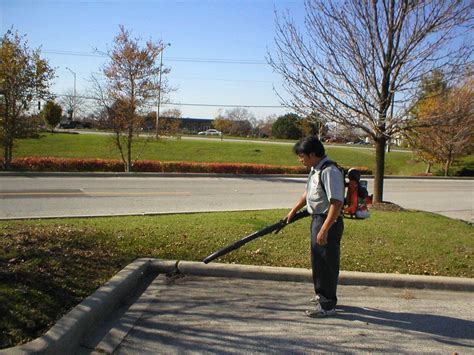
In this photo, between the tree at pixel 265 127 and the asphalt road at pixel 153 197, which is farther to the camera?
the tree at pixel 265 127

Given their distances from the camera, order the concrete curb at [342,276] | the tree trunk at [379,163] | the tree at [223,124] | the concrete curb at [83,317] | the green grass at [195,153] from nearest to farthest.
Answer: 1. the concrete curb at [83,317]
2. the concrete curb at [342,276]
3. the tree trunk at [379,163]
4. the green grass at [195,153]
5. the tree at [223,124]

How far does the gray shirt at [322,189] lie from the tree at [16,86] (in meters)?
16.3

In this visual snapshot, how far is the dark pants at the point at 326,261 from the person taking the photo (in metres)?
4.13

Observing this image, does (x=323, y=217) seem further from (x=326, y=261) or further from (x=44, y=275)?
(x=44, y=275)

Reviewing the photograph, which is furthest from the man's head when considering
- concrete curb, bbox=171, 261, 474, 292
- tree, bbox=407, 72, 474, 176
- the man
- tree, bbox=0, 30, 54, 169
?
tree, bbox=0, 30, 54, 169

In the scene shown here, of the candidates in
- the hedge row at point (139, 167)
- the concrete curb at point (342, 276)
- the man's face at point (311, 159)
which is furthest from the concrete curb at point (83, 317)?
the hedge row at point (139, 167)

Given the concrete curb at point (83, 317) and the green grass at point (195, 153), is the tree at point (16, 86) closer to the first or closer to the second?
the green grass at point (195, 153)

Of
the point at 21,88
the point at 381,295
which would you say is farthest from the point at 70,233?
the point at 21,88

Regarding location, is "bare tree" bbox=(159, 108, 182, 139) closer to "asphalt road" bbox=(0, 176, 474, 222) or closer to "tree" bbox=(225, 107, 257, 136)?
"asphalt road" bbox=(0, 176, 474, 222)

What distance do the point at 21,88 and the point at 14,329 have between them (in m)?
16.8

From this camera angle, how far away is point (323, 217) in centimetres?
412

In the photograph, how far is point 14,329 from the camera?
338 cm

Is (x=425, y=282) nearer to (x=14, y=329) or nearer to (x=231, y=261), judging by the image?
(x=231, y=261)

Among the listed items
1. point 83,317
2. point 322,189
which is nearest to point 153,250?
point 83,317
